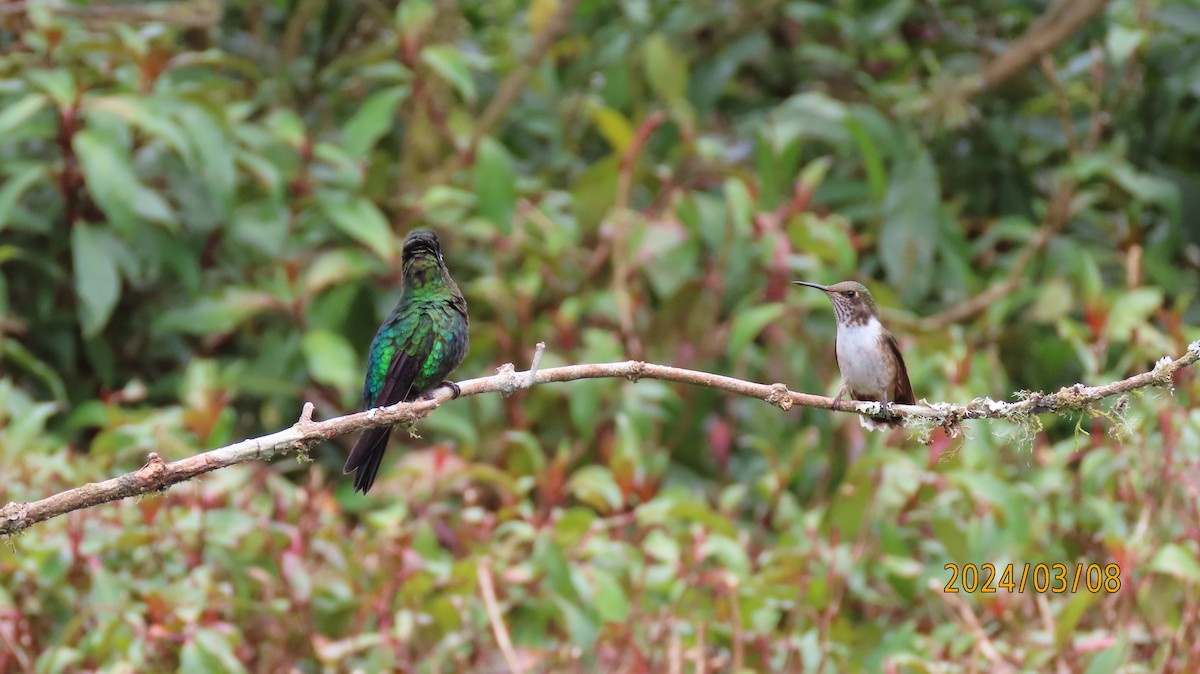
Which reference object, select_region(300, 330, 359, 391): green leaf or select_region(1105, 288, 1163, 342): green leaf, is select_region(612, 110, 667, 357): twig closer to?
select_region(300, 330, 359, 391): green leaf

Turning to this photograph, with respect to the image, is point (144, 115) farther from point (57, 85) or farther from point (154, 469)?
point (154, 469)

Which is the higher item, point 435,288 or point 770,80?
point 435,288

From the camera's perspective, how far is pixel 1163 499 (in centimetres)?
429

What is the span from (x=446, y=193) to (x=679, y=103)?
4.46 feet

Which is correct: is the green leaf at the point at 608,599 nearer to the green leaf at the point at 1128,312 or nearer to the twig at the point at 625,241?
the twig at the point at 625,241

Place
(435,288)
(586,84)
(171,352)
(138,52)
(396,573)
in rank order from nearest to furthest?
(435,288) → (396,573) → (138,52) → (171,352) → (586,84)

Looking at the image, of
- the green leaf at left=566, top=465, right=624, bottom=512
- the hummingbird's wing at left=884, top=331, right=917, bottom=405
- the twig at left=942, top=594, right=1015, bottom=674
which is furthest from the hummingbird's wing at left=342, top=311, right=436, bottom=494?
the twig at left=942, top=594, right=1015, bottom=674

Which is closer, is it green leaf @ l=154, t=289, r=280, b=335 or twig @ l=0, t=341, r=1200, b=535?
twig @ l=0, t=341, r=1200, b=535

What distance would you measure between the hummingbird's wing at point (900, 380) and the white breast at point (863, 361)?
5cm

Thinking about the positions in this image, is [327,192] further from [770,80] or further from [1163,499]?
[1163,499]

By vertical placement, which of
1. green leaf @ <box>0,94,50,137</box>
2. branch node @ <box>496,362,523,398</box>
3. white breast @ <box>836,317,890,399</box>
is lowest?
green leaf @ <box>0,94,50,137</box>

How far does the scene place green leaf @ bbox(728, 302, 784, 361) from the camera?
535 centimetres

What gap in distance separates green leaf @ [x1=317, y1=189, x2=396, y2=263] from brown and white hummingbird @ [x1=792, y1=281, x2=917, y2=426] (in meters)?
2.15

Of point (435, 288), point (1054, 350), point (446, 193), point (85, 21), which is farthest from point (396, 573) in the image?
point (85, 21)
